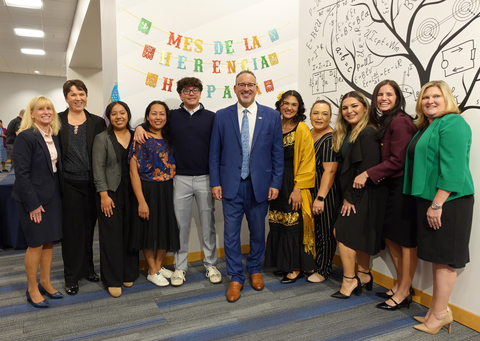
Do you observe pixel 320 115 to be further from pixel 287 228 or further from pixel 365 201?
pixel 287 228

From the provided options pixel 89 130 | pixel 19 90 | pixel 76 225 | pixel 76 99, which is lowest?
pixel 76 225

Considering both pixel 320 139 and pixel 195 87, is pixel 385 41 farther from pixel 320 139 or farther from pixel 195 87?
pixel 195 87

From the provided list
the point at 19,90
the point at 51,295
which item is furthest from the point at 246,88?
the point at 19,90

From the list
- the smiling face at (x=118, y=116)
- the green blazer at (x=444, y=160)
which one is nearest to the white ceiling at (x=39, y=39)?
the smiling face at (x=118, y=116)

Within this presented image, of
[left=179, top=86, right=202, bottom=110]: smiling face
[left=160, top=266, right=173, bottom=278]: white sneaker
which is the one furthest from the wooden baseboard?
[left=179, top=86, right=202, bottom=110]: smiling face

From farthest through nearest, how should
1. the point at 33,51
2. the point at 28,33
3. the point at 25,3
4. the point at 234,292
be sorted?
1. the point at 33,51
2. the point at 28,33
3. the point at 25,3
4. the point at 234,292

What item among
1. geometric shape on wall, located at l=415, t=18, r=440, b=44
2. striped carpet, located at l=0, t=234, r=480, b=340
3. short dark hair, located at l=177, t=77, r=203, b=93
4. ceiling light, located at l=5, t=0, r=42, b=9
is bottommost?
striped carpet, located at l=0, t=234, r=480, b=340

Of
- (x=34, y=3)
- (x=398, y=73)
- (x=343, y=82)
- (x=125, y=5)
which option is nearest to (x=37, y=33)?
(x=34, y=3)

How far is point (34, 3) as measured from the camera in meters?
5.91

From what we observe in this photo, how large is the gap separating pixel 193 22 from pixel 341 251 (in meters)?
2.60

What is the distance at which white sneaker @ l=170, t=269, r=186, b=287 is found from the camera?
282cm

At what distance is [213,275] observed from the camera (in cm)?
291

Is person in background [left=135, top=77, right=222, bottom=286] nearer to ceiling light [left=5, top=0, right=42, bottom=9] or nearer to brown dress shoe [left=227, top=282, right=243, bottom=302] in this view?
brown dress shoe [left=227, top=282, right=243, bottom=302]

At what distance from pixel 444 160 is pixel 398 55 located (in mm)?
1132
